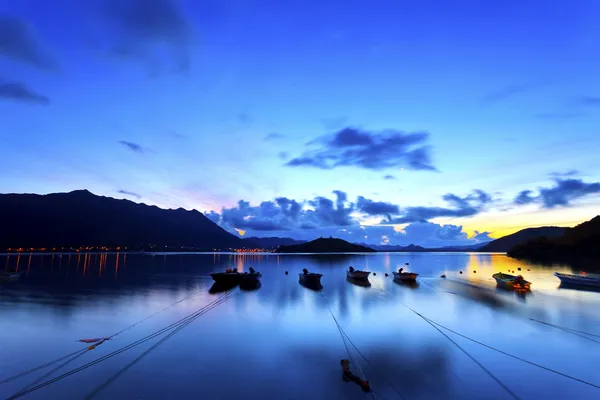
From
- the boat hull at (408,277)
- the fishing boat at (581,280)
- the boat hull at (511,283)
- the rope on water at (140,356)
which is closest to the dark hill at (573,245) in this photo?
the fishing boat at (581,280)

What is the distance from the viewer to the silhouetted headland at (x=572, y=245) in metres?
166

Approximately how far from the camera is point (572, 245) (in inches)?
6870

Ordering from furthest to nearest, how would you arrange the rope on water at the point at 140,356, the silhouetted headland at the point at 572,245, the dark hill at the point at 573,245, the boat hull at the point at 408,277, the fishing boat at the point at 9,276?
the dark hill at the point at 573,245
the silhouetted headland at the point at 572,245
the boat hull at the point at 408,277
the fishing boat at the point at 9,276
the rope on water at the point at 140,356

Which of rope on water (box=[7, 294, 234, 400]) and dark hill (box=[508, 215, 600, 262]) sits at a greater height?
dark hill (box=[508, 215, 600, 262])

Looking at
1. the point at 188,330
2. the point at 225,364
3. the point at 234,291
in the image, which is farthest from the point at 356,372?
the point at 234,291

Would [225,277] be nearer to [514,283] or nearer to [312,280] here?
[312,280]

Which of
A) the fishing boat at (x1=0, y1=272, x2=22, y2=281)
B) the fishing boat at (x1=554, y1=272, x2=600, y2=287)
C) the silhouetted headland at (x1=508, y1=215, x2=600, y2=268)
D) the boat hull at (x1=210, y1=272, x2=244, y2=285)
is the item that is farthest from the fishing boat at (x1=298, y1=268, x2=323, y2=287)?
the silhouetted headland at (x1=508, y1=215, x2=600, y2=268)

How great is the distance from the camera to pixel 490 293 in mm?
44344

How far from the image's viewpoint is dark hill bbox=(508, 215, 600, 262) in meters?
166

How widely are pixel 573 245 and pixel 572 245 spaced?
0.40 metres

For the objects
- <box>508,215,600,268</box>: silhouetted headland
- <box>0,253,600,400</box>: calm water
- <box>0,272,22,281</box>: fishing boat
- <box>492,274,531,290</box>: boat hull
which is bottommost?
<box>0,253,600,400</box>: calm water

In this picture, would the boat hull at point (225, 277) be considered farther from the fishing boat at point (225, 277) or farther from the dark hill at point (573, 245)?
the dark hill at point (573, 245)

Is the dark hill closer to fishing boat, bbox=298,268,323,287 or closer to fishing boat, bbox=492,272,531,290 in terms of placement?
fishing boat, bbox=492,272,531,290

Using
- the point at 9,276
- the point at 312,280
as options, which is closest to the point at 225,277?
the point at 312,280
